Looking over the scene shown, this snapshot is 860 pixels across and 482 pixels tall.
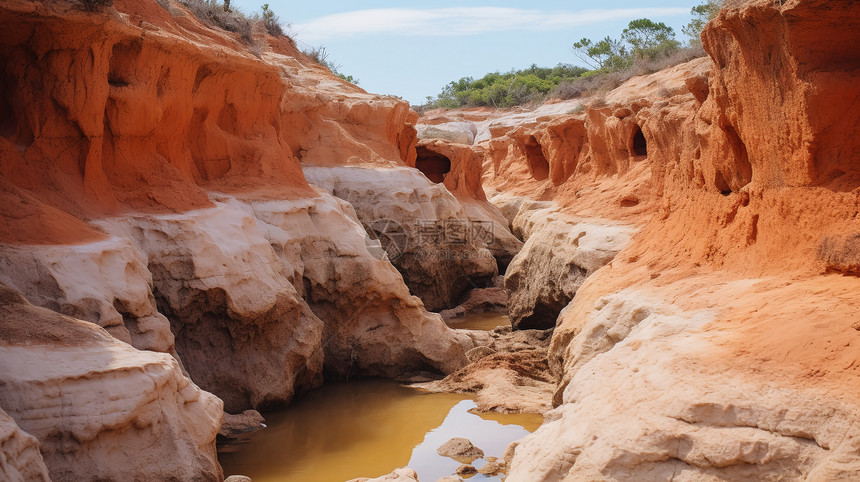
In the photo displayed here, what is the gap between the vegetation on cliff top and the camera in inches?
1320

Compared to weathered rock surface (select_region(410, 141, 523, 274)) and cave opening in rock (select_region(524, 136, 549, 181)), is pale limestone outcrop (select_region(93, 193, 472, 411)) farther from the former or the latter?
cave opening in rock (select_region(524, 136, 549, 181))

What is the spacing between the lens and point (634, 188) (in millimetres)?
13562

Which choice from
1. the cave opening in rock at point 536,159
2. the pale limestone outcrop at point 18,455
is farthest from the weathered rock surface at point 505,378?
the cave opening in rock at point 536,159

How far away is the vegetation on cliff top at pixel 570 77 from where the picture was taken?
3353 centimetres

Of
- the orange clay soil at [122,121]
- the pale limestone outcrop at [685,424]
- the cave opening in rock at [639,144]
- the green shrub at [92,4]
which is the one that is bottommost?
the pale limestone outcrop at [685,424]

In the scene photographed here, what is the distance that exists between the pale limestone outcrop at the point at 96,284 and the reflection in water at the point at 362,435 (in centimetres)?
154

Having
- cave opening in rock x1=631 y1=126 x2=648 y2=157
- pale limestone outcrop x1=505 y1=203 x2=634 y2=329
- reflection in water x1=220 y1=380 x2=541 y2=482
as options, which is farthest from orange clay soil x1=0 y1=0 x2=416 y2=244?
cave opening in rock x1=631 y1=126 x2=648 y2=157

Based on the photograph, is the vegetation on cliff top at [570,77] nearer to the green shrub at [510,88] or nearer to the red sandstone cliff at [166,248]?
the green shrub at [510,88]

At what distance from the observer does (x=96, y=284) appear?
6.67 metres

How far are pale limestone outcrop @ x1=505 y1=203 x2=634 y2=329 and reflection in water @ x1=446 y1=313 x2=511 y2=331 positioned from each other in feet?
2.49

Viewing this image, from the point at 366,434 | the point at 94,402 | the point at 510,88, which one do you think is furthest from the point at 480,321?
the point at 510,88

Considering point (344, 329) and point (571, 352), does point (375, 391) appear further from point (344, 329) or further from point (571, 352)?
point (571, 352)

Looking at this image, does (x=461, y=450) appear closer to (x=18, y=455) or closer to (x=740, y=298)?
(x=740, y=298)

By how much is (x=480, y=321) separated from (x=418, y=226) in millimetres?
2159
